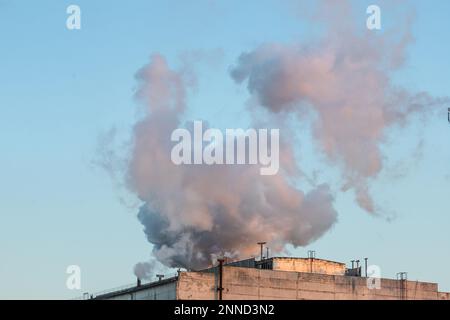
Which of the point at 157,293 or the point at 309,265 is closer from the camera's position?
the point at 157,293

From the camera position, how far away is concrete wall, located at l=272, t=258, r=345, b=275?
9131 cm

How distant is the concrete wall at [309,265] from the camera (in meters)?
91.3

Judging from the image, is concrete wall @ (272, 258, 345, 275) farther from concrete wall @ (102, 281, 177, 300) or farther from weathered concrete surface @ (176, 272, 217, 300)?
concrete wall @ (102, 281, 177, 300)

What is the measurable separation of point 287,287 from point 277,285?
1.42 metres

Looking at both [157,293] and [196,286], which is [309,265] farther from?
[157,293]

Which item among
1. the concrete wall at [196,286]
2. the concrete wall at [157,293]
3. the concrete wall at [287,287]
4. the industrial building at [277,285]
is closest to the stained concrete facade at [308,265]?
the industrial building at [277,285]

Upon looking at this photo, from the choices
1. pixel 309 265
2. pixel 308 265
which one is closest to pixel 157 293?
pixel 308 265

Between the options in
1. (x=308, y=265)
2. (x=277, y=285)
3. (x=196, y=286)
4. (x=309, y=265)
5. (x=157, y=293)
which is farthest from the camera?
(x=309, y=265)

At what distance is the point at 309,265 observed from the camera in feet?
308
